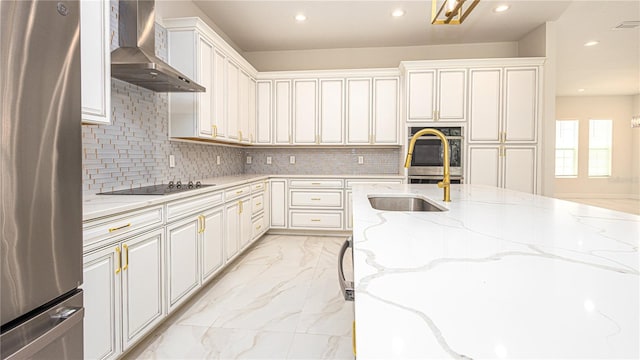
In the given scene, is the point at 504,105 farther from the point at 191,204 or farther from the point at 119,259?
the point at 119,259

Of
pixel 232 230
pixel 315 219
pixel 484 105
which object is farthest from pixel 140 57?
pixel 484 105

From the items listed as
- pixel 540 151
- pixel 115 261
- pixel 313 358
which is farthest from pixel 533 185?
pixel 115 261

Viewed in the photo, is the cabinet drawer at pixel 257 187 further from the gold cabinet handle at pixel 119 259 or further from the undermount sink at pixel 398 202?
the gold cabinet handle at pixel 119 259

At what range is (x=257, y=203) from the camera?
405 cm

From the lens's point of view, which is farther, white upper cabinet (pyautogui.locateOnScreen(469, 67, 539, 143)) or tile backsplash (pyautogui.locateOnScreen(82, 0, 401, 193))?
white upper cabinet (pyautogui.locateOnScreen(469, 67, 539, 143))

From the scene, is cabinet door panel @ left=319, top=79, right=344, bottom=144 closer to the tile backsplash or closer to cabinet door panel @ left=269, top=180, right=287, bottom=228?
cabinet door panel @ left=269, top=180, right=287, bottom=228

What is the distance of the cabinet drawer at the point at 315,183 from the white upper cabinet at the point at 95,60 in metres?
2.99

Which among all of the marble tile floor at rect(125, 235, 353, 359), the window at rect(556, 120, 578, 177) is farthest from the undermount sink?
the window at rect(556, 120, 578, 177)

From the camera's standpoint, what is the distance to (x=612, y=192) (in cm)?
926

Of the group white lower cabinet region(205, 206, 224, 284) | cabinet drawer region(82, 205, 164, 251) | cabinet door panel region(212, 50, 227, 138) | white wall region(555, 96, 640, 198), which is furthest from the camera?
white wall region(555, 96, 640, 198)

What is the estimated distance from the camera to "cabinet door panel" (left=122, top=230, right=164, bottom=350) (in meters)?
1.72

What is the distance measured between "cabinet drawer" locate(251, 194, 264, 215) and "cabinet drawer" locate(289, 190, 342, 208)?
50cm

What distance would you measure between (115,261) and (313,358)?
112 centimetres

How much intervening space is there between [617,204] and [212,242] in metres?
9.68
